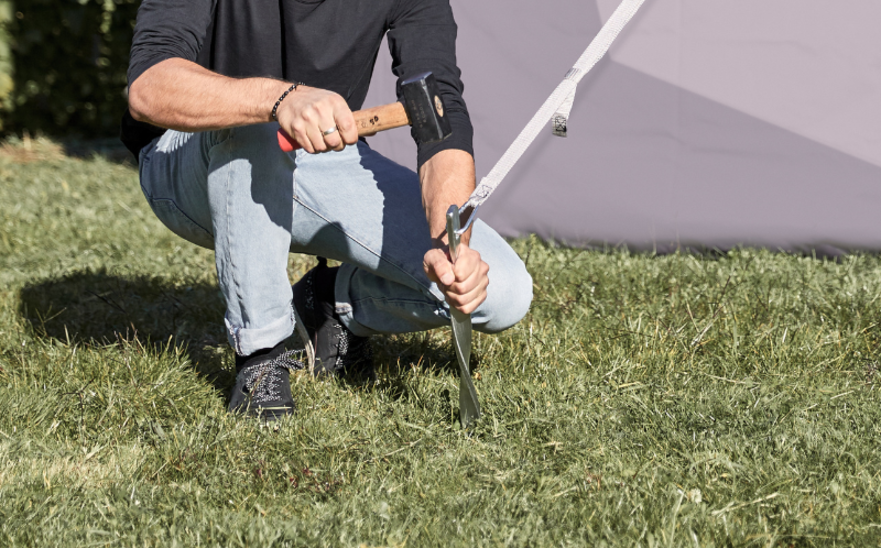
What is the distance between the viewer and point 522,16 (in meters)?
3.74

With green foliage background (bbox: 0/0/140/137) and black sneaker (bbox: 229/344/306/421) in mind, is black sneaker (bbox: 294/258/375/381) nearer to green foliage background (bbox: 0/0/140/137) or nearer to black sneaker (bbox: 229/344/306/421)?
black sneaker (bbox: 229/344/306/421)

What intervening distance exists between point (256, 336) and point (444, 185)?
0.61 m

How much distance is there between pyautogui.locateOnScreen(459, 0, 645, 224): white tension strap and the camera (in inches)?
77.1

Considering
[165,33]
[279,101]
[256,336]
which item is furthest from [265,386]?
[165,33]

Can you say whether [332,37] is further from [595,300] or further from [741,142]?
[741,142]

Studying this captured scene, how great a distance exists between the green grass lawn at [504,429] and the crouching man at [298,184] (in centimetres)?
21

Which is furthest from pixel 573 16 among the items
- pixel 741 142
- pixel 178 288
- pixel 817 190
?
pixel 178 288

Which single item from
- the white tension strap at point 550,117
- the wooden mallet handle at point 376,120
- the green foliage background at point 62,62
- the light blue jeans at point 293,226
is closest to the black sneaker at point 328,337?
the light blue jeans at point 293,226

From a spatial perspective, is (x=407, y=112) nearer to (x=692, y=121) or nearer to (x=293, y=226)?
(x=293, y=226)

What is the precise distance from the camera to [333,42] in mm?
2475

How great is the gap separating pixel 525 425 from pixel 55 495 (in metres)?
1.07

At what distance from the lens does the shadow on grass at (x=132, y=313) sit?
9.48 ft

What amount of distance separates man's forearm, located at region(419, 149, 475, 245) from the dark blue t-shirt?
0.04m

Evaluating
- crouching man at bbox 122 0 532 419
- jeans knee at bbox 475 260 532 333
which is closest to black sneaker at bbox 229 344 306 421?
crouching man at bbox 122 0 532 419
